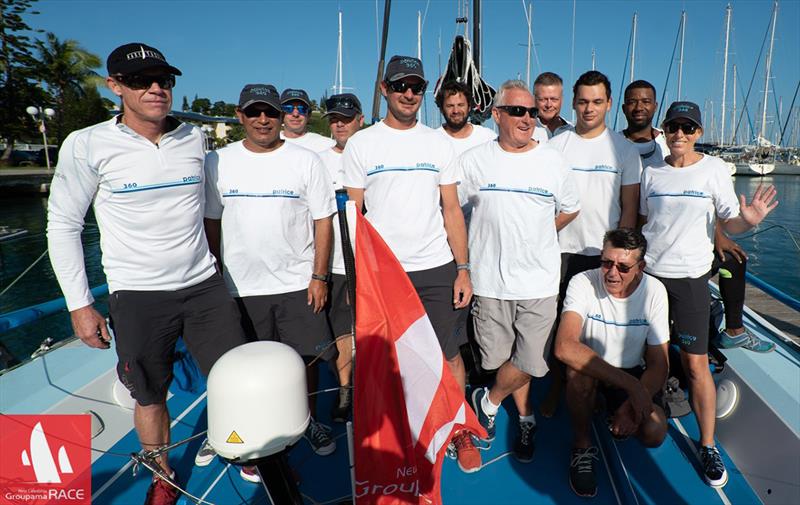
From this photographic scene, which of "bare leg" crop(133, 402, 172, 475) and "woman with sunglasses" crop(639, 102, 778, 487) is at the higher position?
A: "woman with sunglasses" crop(639, 102, 778, 487)

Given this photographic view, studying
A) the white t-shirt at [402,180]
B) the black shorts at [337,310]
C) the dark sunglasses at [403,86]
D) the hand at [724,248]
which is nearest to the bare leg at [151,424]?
the black shorts at [337,310]

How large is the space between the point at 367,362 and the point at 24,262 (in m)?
16.6

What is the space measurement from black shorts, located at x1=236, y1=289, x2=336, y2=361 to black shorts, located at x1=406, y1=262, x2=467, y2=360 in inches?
23.9

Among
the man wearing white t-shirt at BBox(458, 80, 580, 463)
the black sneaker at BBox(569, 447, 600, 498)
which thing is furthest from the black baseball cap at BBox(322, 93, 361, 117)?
the black sneaker at BBox(569, 447, 600, 498)

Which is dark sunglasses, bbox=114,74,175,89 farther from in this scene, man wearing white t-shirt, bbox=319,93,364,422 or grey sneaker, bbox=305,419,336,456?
grey sneaker, bbox=305,419,336,456

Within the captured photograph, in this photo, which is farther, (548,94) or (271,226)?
A: (548,94)

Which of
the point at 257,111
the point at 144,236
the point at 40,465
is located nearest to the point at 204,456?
the point at 40,465

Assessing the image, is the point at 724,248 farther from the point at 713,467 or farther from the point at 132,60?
the point at 132,60

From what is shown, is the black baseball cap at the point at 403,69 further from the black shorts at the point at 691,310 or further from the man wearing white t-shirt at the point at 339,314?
the black shorts at the point at 691,310

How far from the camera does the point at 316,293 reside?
9.21 feet

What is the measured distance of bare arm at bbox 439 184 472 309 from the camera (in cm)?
287

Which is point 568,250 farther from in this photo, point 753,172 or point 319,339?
point 753,172

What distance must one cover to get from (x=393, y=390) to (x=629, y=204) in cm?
215

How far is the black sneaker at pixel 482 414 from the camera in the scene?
123 inches
